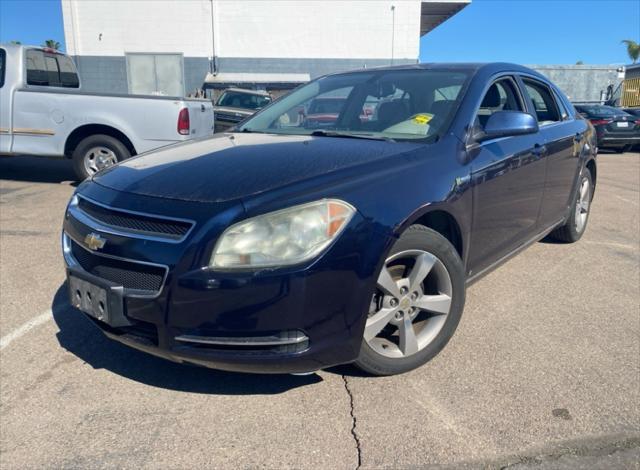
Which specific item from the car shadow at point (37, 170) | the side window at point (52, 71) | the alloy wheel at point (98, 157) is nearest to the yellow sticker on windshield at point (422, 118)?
the alloy wheel at point (98, 157)

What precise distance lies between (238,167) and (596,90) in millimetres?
36387

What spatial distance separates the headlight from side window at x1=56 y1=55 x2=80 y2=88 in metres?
7.81

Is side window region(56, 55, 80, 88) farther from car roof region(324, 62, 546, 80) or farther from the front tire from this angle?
the front tire

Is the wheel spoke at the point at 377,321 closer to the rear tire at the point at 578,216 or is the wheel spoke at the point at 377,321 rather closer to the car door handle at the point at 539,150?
the car door handle at the point at 539,150

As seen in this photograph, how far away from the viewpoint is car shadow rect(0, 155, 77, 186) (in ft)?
28.5

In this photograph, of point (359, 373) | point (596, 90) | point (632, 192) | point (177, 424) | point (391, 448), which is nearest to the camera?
point (391, 448)

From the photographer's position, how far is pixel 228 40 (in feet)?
85.6

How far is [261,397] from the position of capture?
Result: 263 cm

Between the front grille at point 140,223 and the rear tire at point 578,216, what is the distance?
397cm

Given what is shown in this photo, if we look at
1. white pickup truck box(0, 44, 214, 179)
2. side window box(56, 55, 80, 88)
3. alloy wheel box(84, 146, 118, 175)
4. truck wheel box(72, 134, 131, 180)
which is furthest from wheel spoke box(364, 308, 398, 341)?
side window box(56, 55, 80, 88)

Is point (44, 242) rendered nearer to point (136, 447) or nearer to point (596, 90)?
point (136, 447)

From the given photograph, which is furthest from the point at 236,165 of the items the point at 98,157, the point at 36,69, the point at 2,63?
the point at 36,69

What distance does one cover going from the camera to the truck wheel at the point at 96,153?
7.51m

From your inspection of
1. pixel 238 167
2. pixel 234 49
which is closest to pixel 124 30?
pixel 234 49
